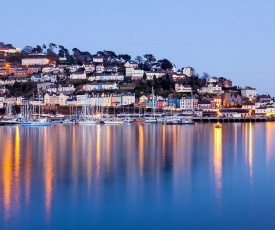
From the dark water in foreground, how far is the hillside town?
34.5m

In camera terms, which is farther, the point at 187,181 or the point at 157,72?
the point at 157,72

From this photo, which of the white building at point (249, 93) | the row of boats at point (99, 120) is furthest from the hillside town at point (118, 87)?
Answer: the row of boats at point (99, 120)

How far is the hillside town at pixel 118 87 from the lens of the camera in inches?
2179

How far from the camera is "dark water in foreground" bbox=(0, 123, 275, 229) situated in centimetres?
952

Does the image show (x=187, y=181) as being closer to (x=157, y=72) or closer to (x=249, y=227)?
(x=249, y=227)

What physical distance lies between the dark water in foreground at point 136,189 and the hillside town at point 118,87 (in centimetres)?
3454

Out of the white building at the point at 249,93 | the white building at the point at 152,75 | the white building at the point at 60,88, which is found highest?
the white building at the point at 152,75

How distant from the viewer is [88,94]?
57.0 metres

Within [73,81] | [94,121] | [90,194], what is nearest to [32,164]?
[90,194]

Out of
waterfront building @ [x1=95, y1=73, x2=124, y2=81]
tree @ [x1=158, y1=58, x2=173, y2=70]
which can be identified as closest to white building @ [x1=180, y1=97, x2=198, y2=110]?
waterfront building @ [x1=95, y1=73, x2=124, y2=81]

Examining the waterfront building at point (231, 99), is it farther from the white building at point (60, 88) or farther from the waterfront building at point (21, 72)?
the waterfront building at point (21, 72)

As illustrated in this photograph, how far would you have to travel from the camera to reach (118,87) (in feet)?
197

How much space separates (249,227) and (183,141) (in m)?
15.1

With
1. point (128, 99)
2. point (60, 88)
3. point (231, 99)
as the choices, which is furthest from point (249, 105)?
point (60, 88)
